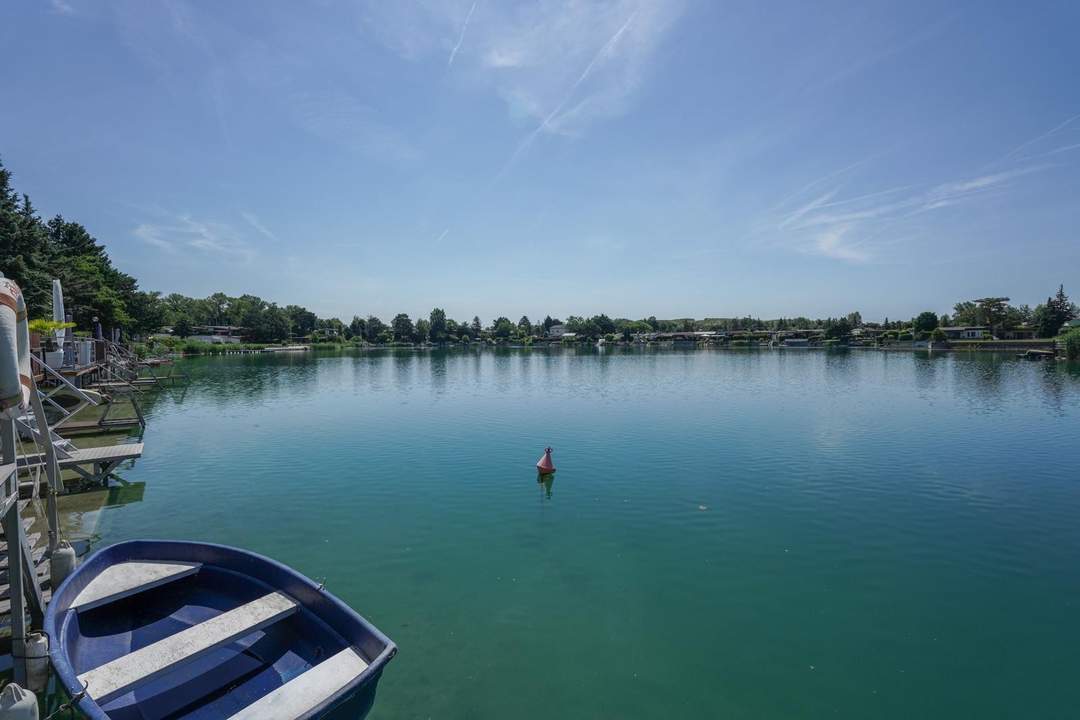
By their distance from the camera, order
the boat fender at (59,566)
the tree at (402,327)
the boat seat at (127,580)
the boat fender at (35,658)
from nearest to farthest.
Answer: the boat fender at (35,658) → the boat seat at (127,580) → the boat fender at (59,566) → the tree at (402,327)

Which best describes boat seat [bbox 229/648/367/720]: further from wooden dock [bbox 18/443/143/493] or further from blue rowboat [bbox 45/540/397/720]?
wooden dock [bbox 18/443/143/493]

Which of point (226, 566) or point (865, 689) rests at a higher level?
point (226, 566)

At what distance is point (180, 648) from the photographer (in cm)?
643

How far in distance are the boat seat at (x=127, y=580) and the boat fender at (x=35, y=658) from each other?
0.49 metres

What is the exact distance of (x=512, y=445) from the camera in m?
23.3

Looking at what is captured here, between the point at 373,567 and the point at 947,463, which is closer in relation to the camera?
the point at 373,567

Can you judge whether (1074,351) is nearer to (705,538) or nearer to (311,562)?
(705,538)

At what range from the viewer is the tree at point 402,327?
604 feet

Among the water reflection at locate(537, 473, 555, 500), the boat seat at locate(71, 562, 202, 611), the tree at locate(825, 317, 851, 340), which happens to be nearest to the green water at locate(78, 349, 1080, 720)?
the water reflection at locate(537, 473, 555, 500)

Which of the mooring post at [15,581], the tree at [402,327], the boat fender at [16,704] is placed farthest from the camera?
the tree at [402,327]

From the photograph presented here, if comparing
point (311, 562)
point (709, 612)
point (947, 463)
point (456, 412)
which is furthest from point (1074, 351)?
point (311, 562)

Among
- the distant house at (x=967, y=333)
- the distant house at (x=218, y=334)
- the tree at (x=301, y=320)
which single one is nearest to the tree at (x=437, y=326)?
the tree at (x=301, y=320)

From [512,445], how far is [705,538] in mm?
11664

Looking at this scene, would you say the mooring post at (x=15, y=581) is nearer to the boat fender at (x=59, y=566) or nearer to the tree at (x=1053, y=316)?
the boat fender at (x=59, y=566)
